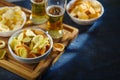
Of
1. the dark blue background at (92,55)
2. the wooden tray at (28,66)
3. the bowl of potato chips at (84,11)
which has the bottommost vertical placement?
the dark blue background at (92,55)

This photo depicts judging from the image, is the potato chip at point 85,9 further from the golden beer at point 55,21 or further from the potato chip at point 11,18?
the potato chip at point 11,18

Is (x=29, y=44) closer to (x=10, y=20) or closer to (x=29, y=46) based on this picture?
(x=29, y=46)

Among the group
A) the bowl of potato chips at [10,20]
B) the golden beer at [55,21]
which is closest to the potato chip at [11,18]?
the bowl of potato chips at [10,20]

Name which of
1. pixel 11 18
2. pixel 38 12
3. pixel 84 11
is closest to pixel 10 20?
pixel 11 18

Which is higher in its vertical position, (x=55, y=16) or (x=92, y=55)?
(x=55, y=16)

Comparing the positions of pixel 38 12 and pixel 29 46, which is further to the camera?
pixel 38 12

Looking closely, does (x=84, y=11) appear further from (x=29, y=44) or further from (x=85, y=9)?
(x=29, y=44)
